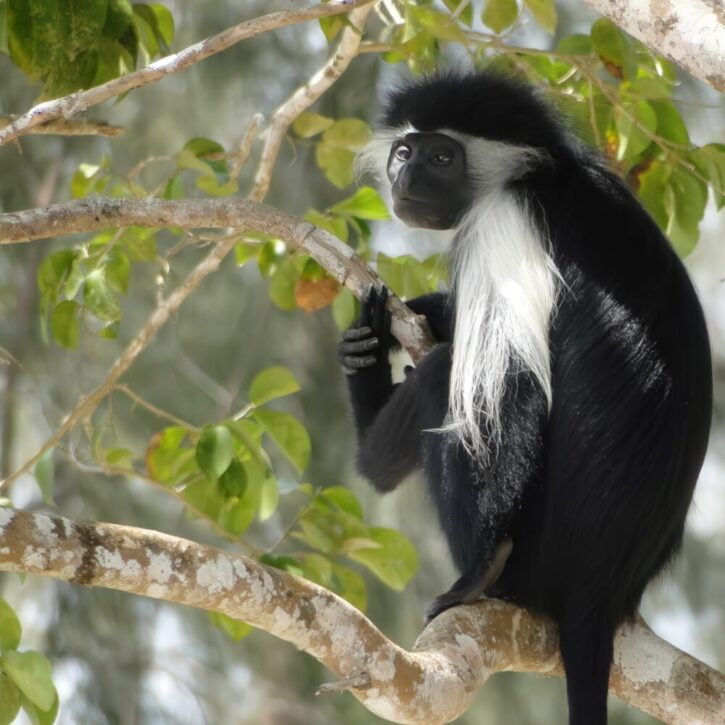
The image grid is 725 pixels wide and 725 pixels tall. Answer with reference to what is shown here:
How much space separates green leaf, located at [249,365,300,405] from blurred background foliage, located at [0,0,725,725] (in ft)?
0.93

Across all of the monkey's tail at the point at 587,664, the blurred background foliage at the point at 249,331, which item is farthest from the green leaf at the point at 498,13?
the monkey's tail at the point at 587,664

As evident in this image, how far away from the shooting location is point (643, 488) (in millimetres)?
2410

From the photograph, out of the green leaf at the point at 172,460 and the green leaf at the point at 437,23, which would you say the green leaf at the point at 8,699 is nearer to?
the green leaf at the point at 172,460

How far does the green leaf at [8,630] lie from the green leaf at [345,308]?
1.16 metres

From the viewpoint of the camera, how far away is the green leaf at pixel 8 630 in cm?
204

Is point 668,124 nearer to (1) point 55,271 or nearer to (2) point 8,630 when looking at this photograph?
(1) point 55,271

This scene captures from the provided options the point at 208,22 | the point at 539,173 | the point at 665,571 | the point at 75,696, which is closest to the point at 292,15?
the point at 539,173

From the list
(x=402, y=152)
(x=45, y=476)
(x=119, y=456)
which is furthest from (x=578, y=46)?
(x=45, y=476)

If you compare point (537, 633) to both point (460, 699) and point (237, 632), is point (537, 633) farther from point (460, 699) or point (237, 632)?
point (237, 632)

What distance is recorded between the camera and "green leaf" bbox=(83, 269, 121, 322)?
2.74 metres

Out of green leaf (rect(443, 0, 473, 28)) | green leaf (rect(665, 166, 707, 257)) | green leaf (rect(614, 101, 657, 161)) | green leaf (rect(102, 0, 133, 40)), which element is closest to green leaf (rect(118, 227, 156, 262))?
green leaf (rect(102, 0, 133, 40))

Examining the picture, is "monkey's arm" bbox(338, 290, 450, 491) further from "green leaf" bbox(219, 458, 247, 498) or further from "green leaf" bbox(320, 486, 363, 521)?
"green leaf" bbox(219, 458, 247, 498)

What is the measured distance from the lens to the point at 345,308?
294cm

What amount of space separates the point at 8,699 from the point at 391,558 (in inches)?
44.4
